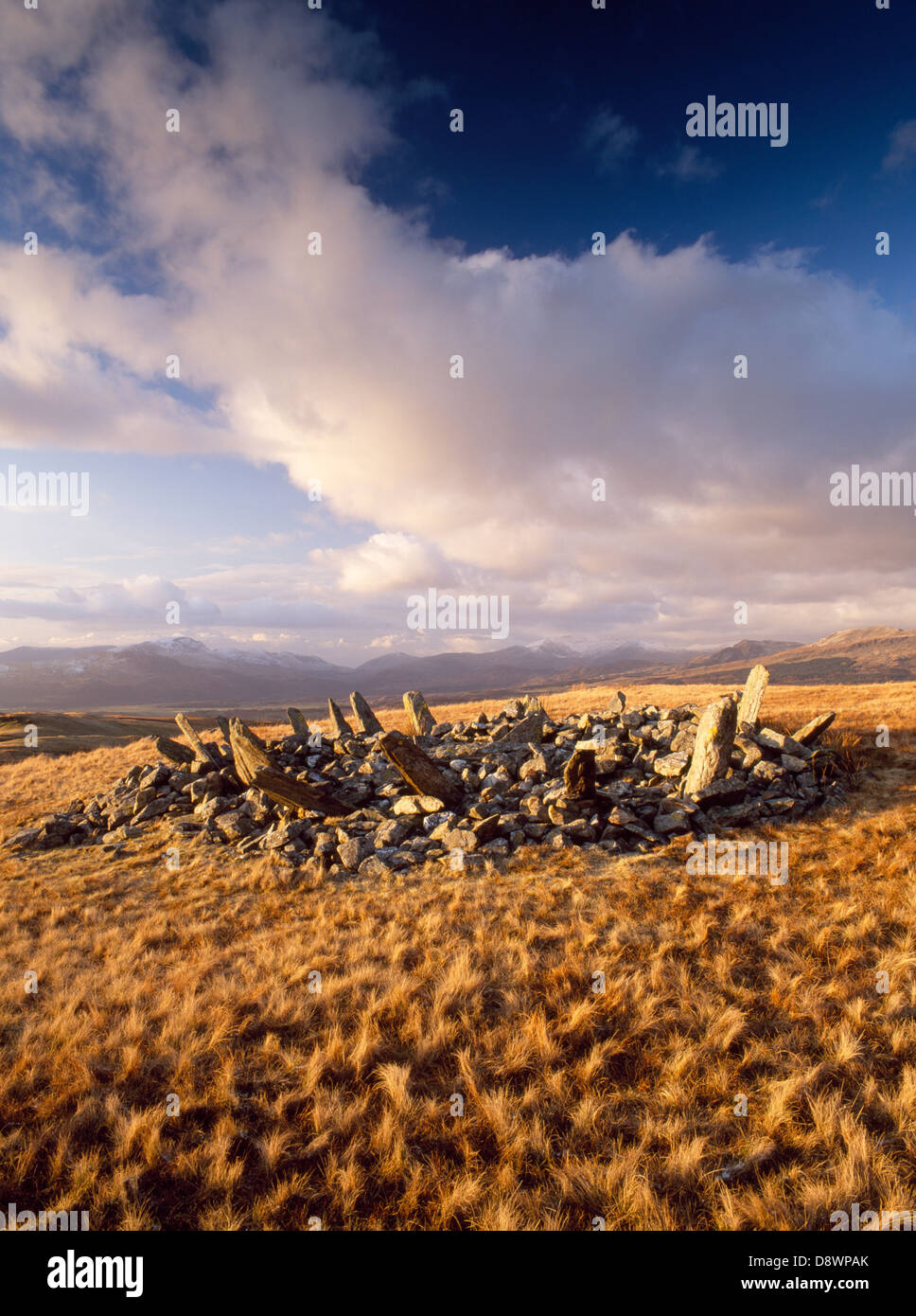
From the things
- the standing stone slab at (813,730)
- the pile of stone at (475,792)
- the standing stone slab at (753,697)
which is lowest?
the pile of stone at (475,792)

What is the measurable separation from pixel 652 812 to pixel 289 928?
923 cm

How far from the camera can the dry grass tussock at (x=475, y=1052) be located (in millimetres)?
4492

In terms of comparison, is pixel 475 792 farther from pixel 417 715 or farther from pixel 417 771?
pixel 417 715

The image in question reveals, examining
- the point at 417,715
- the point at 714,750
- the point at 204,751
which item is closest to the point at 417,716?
the point at 417,715

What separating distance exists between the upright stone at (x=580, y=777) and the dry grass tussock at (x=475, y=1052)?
246cm

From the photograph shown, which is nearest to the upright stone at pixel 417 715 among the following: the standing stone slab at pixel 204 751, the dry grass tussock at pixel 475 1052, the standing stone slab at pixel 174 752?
the standing stone slab at pixel 204 751

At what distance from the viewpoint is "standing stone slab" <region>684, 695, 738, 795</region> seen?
1332cm

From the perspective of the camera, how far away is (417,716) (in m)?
21.6

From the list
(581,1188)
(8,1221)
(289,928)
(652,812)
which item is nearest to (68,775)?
(289,928)

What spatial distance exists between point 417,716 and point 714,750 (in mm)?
12073

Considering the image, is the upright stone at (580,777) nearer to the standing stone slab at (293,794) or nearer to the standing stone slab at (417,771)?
the standing stone slab at (417,771)

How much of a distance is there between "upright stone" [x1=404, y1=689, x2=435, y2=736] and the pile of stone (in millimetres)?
2951

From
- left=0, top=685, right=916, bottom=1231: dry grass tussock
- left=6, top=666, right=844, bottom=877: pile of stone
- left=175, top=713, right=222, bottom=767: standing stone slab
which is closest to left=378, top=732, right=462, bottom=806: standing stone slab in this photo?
left=6, top=666, right=844, bottom=877: pile of stone

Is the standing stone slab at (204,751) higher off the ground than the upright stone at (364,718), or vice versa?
the upright stone at (364,718)
